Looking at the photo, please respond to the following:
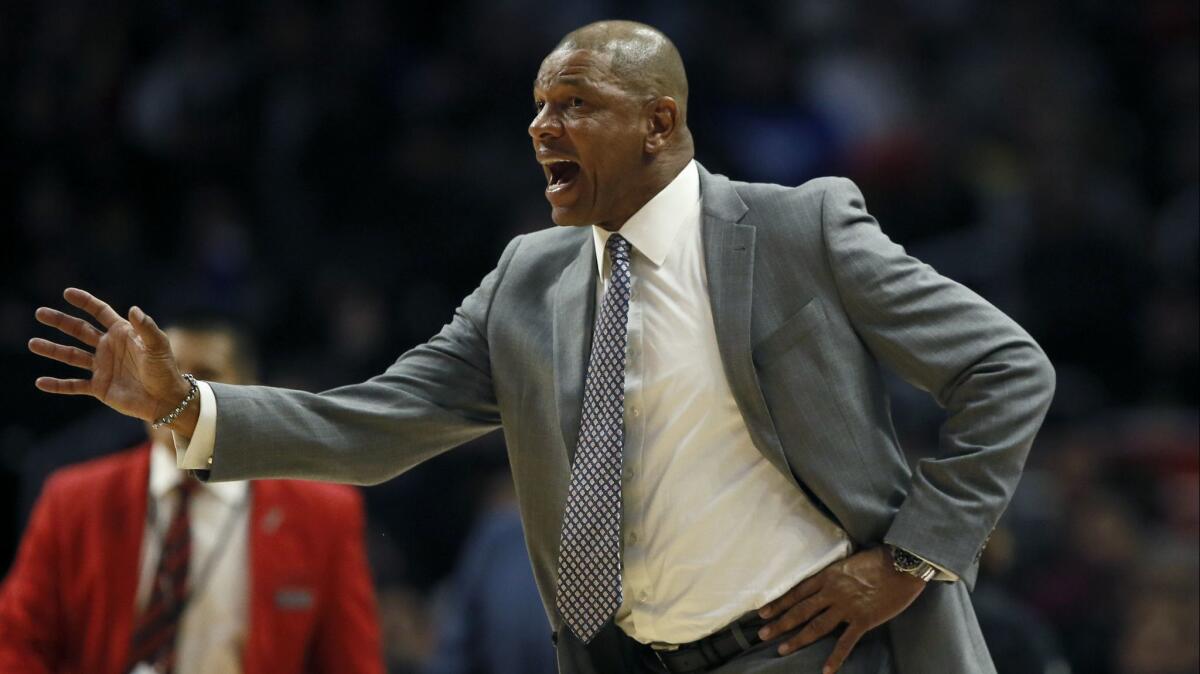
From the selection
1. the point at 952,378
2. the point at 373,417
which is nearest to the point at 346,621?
the point at 373,417

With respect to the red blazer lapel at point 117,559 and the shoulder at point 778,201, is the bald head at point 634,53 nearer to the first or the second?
the shoulder at point 778,201

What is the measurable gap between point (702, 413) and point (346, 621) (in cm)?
174

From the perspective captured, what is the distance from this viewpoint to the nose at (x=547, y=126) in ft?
11.3

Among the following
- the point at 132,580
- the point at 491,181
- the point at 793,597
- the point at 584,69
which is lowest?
the point at 132,580

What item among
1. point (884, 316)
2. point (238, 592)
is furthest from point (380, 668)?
point (884, 316)

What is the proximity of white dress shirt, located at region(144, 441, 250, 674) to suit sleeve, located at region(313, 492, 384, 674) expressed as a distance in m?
0.22

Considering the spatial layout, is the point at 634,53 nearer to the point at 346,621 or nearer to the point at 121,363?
the point at 121,363

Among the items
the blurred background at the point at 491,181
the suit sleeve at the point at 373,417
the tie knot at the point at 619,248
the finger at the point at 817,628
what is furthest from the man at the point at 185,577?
the blurred background at the point at 491,181

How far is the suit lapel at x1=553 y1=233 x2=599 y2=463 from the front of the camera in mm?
3451

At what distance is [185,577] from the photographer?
15.4ft

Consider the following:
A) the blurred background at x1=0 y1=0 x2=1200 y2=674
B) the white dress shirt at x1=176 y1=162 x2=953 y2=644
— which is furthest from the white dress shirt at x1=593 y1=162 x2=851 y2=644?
the blurred background at x1=0 y1=0 x2=1200 y2=674

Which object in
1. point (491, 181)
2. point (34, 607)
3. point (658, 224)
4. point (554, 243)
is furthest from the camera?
point (491, 181)

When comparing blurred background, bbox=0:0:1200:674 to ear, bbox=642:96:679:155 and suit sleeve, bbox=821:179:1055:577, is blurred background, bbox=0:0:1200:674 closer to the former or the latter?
ear, bbox=642:96:679:155

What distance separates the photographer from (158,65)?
9344 mm
